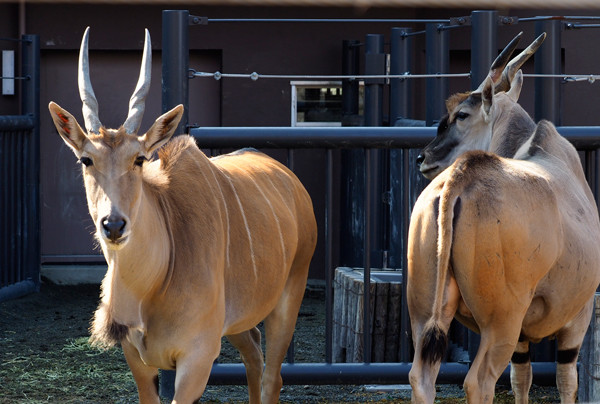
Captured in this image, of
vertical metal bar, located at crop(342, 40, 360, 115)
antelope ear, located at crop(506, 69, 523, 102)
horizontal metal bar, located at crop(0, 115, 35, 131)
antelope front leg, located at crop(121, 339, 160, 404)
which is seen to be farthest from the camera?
vertical metal bar, located at crop(342, 40, 360, 115)

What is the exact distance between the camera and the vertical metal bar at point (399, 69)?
761 cm

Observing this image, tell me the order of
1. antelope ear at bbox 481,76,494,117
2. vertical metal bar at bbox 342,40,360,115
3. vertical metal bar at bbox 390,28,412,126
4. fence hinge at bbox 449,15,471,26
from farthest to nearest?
vertical metal bar at bbox 342,40,360,115 < vertical metal bar at bbox 390,28,412,126 < fence hinge at bbox 449,15,471,26 < antelope ear at bbox 481,76,494,117

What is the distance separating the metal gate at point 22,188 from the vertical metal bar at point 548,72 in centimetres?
481

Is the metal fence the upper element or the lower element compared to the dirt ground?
upper

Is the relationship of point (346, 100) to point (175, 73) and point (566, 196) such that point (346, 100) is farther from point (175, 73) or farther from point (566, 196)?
point (566, 196)

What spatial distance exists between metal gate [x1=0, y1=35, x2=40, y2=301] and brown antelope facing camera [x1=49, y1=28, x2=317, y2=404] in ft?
14.0

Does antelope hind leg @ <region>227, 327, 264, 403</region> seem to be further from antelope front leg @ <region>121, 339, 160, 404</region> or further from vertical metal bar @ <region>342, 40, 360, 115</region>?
vertical metal bar @ <region>342, 40, 360, 115</region>

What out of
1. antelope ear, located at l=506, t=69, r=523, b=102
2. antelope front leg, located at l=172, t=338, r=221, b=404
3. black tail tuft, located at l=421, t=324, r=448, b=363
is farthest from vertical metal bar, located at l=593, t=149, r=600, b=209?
antelope front leg, located at l=172, t=338, r=221, b=404

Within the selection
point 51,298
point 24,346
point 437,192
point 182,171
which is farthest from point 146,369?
point 51,298

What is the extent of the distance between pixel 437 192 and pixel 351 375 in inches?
66.1

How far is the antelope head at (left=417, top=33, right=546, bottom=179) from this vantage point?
469 centimetres

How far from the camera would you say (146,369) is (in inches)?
156

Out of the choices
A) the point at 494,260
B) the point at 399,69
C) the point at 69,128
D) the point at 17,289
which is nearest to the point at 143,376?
the point at 69,128

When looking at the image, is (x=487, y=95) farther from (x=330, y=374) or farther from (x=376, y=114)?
(x=376, y=114)
